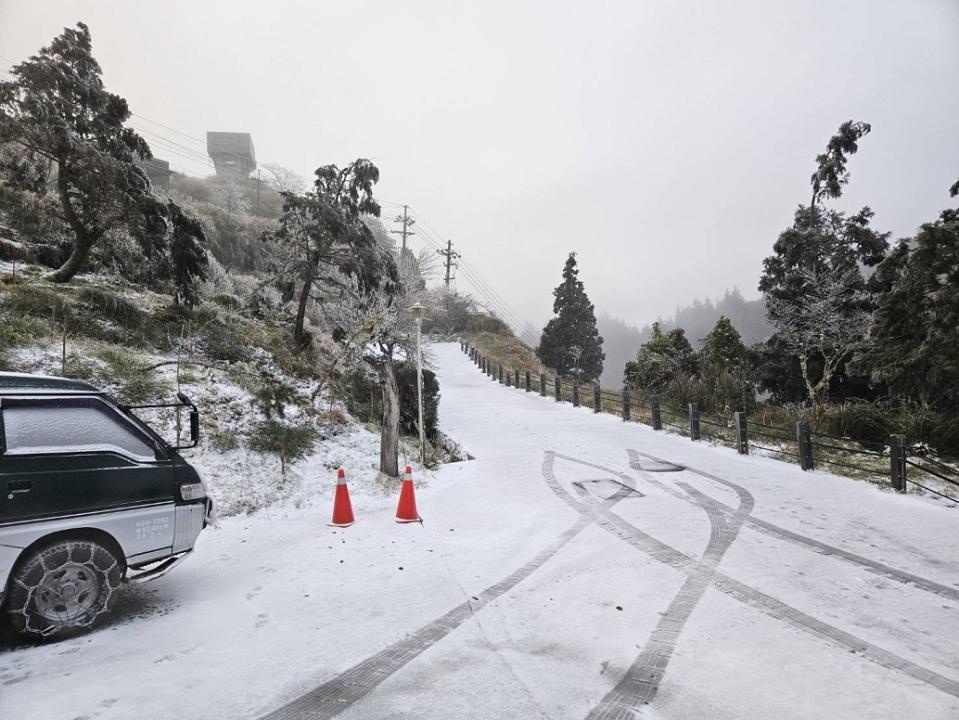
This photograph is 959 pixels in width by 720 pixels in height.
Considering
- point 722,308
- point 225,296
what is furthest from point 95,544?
point 722,308

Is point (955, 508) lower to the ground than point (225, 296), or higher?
lower

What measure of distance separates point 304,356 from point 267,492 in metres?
8.46

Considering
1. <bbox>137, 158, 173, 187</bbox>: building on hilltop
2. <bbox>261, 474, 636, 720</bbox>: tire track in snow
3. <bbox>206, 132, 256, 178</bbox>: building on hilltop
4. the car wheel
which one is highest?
<bbox>206, 132, 256, 178</bbox>: building on hilltop

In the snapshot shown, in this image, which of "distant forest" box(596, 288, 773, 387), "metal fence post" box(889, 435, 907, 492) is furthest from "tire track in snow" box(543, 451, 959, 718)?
"distant forest" box(596, 288, 773, 387)

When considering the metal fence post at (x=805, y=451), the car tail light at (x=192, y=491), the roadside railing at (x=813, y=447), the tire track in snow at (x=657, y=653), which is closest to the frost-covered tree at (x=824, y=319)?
the roadside railing at (x=813, y=447)

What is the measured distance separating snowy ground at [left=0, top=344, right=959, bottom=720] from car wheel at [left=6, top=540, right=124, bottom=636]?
0.16m

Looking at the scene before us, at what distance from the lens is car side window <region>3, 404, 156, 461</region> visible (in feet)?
10.7

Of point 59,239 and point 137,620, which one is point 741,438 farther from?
point 59,239

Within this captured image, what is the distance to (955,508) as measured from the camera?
6.91m

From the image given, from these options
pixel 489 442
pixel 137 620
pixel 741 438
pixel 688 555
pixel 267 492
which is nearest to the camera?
pixel 137 620

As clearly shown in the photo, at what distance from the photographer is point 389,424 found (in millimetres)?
8539

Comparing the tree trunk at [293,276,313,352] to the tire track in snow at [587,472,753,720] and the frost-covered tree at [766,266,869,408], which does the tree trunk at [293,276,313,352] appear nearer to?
the tire track in snow at [587,472,753,720]

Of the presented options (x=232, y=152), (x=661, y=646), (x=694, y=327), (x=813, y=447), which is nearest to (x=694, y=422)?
(x=813, y=447)

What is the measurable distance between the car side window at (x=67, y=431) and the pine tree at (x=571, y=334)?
38731mm
